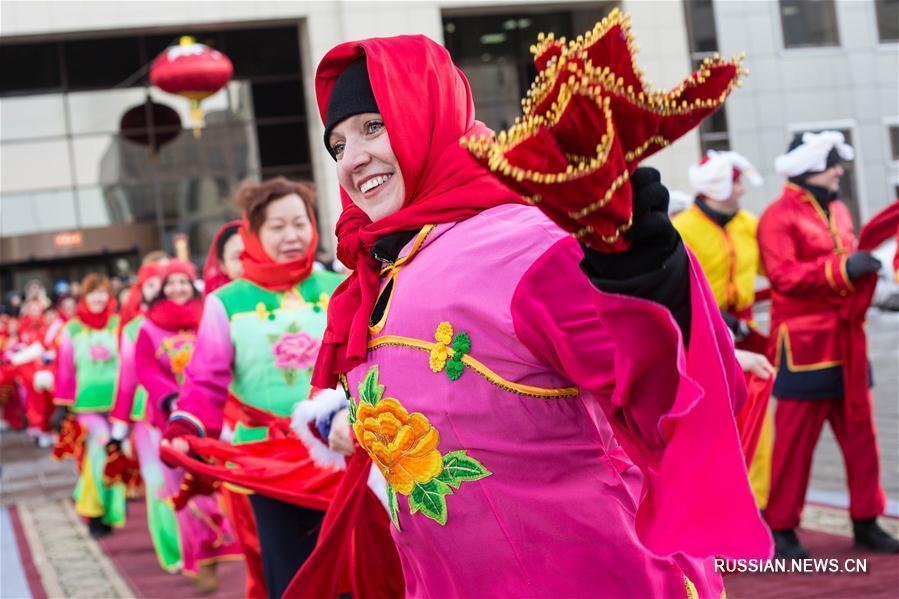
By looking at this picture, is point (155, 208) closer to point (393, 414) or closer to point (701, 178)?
point (701, 178)

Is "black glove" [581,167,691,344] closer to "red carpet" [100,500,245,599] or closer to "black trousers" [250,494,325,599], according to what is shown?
"black trousers" [250,494,325,599]

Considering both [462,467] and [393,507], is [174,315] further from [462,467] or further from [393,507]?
[462,467]

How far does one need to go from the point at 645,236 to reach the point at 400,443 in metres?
0.95

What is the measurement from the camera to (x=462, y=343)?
100 inches

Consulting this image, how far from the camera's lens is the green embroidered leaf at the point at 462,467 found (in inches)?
101

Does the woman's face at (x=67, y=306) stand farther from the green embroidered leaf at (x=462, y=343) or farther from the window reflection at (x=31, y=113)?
the green embroidered leaf at (x=462, y=343)

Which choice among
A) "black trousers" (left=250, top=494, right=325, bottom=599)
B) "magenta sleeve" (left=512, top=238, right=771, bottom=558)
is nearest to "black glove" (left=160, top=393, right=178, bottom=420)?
"black trousers" (left=250, top=494, right=325, bottom=599)

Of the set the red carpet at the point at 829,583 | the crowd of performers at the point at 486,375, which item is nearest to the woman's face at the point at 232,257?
the crowd of performers at the point at 486,375

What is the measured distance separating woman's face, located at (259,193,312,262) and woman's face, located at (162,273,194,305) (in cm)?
299

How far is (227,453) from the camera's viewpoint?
15.9ft

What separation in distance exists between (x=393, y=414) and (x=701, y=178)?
4.63m

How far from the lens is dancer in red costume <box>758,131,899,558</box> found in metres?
6.40

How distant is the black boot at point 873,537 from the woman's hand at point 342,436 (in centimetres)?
366

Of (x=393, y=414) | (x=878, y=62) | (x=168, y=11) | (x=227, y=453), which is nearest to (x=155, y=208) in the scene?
(x=168, y=11)
